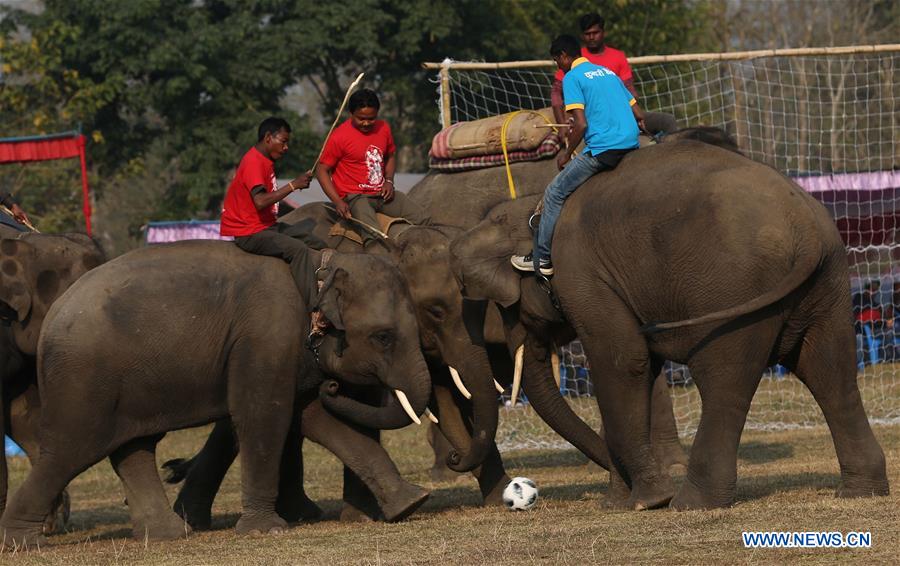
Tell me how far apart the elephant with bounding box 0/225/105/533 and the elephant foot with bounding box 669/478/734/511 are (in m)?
4.76

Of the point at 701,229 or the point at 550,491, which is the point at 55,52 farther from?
the point at 701,229

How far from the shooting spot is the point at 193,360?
35.3 ft

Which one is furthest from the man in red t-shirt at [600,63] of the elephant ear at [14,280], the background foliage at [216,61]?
the background foliage at [216,61]

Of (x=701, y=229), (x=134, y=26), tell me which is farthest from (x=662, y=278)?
(x=134, y=26)

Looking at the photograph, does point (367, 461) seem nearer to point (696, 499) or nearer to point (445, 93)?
point (696, 499)

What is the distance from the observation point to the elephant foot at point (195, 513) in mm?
11906

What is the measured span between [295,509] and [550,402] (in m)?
2.11

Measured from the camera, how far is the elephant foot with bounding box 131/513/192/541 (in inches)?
418

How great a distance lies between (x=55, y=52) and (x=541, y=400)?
69.2 feet

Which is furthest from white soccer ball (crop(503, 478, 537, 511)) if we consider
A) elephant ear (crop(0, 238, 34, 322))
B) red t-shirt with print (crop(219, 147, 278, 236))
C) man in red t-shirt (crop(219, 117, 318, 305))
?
elephant ear (crop(0, 238, 34, 322))

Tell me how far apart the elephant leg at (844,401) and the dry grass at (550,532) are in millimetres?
196

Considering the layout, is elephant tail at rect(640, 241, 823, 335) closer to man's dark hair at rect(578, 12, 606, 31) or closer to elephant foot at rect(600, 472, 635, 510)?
elephant foot at rect(600, 472, 635, 510)

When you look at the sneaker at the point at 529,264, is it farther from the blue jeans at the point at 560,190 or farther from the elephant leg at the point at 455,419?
the elephant leg at the point at 455,419

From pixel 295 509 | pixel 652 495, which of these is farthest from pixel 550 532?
pixel 295 509
